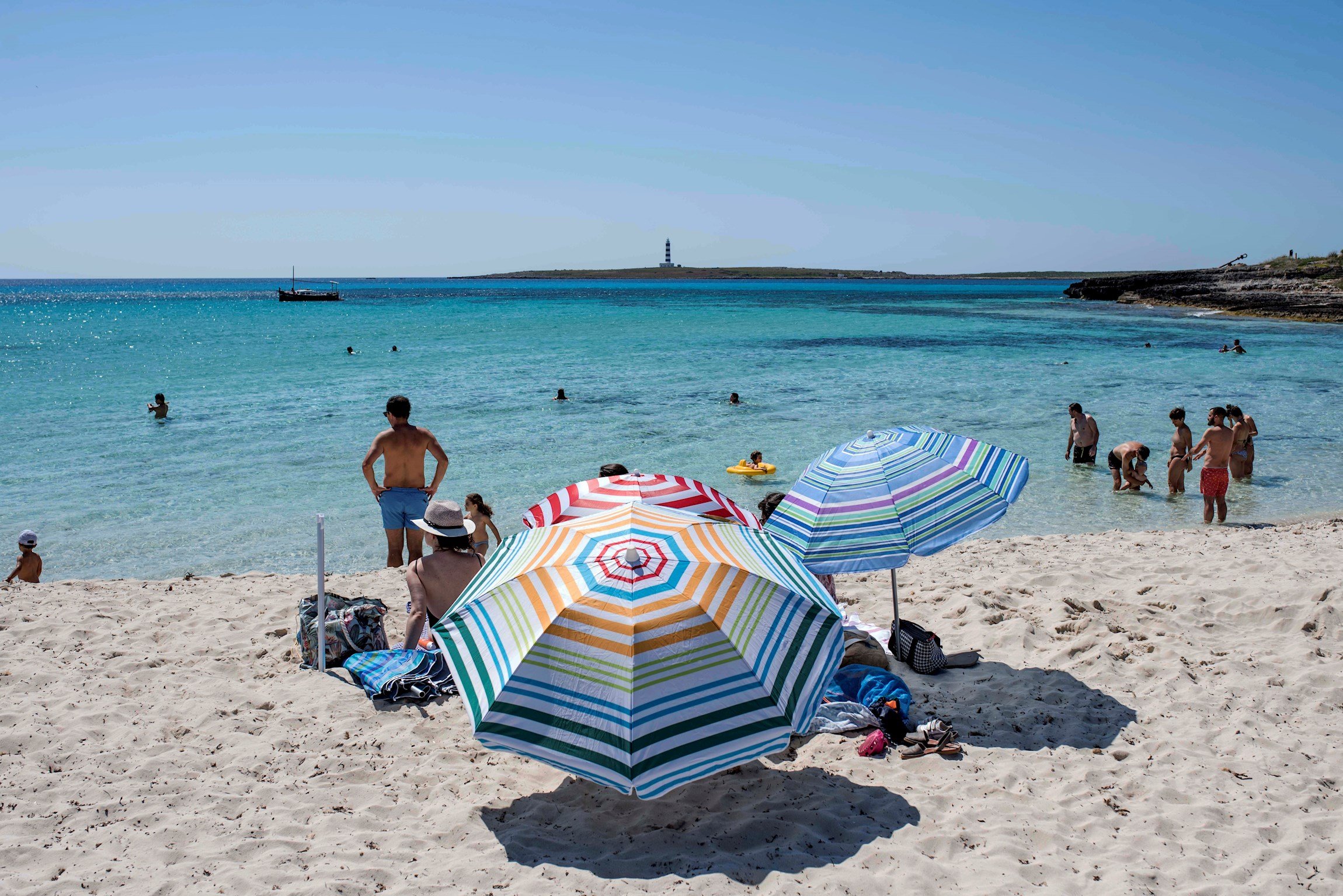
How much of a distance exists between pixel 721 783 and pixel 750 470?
958 centimetres

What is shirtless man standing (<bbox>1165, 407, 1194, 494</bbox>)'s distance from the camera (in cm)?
1301

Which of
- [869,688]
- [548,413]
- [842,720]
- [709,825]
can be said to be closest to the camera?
[709,825]

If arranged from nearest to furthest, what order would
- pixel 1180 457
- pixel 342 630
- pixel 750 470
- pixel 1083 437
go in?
pixel 342 630, pixel 1180 457, pixel 750 470, pixel 1083 437

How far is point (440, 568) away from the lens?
230 inches

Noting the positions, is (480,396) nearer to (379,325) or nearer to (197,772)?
(197,772)

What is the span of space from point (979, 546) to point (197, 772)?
312 inches

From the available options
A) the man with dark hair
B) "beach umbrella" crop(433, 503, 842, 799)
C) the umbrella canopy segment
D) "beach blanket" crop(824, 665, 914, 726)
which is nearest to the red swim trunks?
the man with dark hair

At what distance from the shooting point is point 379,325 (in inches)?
2154

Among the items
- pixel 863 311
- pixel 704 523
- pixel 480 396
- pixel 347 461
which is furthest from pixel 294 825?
pixel 863 311

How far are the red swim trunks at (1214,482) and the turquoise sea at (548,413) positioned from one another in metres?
0.49

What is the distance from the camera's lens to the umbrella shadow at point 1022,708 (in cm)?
520

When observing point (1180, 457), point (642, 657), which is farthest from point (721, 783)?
point (1180, 457)

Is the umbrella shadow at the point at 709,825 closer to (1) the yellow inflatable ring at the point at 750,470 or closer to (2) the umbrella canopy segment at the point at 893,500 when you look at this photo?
(2) the umbrella canopy segment at the point at 893,500

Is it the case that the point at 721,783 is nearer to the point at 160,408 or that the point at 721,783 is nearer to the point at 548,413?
the point at 548,413
